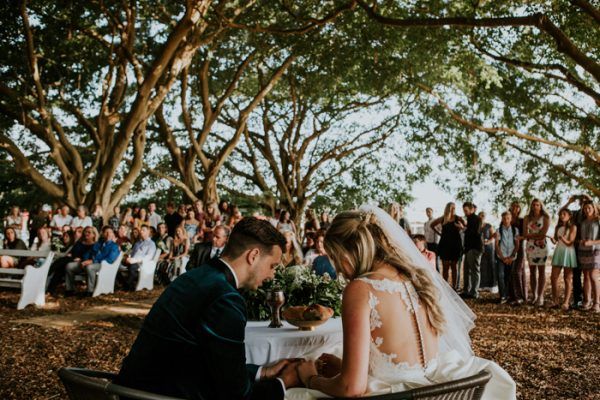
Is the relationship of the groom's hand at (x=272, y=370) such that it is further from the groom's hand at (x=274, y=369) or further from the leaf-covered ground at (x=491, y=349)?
the leaf-covered ground at (x=491, y=349)

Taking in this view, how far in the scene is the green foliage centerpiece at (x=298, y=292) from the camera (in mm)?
4676

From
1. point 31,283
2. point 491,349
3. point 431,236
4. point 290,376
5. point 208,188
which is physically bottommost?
point 491,349

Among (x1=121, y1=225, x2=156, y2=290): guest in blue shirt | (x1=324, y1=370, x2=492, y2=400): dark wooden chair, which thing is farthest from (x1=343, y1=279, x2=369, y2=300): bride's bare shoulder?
(x1=121, y1=225, x2=156, y2=290): guest in blue shirt

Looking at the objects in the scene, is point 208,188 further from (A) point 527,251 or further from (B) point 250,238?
(B) point 250,238

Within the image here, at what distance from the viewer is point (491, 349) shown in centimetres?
699

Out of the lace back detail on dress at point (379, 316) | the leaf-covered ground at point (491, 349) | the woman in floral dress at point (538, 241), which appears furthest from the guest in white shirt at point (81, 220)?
the lace back detail on dress at point (379, 316)

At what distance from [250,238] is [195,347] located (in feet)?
1.87

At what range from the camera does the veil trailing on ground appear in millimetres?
2893

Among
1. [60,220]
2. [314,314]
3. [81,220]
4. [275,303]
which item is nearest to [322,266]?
[275,303]

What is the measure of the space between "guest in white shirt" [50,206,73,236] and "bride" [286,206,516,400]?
12.0 meters

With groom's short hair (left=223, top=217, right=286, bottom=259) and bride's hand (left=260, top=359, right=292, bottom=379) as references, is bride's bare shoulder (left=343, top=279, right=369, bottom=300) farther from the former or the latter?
bride's hand (left=260, top=359, right=292, bottom=379)

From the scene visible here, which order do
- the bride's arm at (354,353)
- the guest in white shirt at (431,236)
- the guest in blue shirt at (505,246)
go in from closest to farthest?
the bride's arm at (354,353), the guest in blue shirt at (505,246), the guest in white shirt at (431,236)

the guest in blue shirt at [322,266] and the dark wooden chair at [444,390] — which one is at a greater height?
the guest in blue shirt at [322,266]

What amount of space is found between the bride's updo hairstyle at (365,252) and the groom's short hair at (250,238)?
0.27 meters
